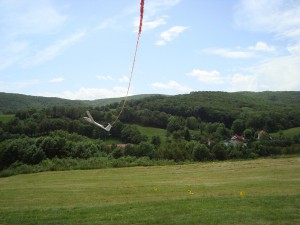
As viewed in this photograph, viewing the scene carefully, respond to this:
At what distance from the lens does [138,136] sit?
93.1m

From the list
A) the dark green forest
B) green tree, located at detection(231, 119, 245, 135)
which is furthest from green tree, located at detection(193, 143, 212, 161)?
green tree, located at detection(231, 119, 245, 135)

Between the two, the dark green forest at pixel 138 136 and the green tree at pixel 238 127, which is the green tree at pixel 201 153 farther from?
the green tree at pixel 238 127

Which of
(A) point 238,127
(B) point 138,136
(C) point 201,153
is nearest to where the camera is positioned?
(C) point 201,153

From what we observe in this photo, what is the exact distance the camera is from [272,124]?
120562 mm

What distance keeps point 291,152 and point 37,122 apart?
212 ft

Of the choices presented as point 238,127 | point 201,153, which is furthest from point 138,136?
point 238,127

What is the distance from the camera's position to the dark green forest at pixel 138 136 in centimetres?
5838

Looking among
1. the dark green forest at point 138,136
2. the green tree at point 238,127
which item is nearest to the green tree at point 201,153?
the dark green forest at point 138,136

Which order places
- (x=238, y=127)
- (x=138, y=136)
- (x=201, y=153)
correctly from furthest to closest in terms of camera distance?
(x=238, y=127) < (x=138, y=136) < (x=201, y=153)

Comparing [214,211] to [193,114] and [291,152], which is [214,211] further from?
[193,114]

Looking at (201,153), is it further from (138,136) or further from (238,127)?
(238,127)

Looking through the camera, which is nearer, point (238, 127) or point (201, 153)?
point (201, 153)

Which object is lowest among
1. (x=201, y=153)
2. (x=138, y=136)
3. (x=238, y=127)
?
(x=201, y=153)

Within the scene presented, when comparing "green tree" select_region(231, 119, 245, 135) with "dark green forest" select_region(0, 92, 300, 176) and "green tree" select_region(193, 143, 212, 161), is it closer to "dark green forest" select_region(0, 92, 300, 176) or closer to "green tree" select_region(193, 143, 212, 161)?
"dark green forest" select_region(0, 92, 300, 176)
